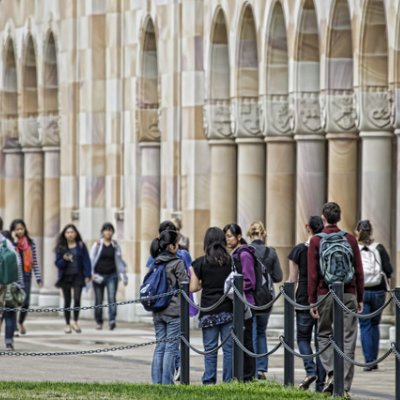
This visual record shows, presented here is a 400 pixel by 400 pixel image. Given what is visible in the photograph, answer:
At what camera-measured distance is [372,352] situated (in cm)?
2725

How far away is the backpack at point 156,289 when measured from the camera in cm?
2312

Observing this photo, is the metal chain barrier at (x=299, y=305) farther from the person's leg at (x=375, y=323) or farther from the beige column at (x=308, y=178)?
the beige column at (x=308, y=178)

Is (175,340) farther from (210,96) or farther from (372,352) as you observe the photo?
(210,96)

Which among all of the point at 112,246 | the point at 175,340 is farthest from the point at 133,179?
the point at 175,340

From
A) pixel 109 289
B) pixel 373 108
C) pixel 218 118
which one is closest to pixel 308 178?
pixel 373 108

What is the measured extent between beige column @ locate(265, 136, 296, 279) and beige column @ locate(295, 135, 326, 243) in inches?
41.3

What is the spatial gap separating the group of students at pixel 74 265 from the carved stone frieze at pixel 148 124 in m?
3.91

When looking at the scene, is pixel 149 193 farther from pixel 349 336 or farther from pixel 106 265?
pixel 349 336

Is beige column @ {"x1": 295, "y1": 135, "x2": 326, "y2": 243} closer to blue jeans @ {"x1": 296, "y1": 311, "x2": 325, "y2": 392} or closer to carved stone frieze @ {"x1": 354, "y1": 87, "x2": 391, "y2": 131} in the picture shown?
carved stone frieze @ {"x1": 354, "y1": 87, "x2": 391, "y2": 131}

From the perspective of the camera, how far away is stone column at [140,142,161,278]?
40625 mm

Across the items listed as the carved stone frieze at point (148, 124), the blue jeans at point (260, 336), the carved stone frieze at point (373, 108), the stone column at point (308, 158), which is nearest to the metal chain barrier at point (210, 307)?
the blue jeans at point (260, 336)

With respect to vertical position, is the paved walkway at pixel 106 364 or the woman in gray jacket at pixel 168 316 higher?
the woman in gray jacket at pixel 168 316

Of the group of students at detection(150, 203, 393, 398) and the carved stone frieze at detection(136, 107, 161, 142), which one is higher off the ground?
the carved stone frieze at detection(136, 107, 161, 142)

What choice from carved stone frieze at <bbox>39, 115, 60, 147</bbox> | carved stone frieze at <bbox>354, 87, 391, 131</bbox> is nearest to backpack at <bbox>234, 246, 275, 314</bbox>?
carved stone frieze at <bbox>354, 87, 391, 131</bbox>
